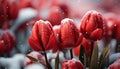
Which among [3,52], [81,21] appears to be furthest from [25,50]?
[81,21]

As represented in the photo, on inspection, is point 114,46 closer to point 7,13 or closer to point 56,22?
point 56,22

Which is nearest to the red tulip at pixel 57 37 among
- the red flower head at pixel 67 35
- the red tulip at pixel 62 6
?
the red flower head at pixel 67 35

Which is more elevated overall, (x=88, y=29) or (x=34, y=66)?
(x=88, y=29)

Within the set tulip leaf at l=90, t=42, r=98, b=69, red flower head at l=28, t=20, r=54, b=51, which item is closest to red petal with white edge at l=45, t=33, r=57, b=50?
red flower head at l=28, t=20, r=54, b=51

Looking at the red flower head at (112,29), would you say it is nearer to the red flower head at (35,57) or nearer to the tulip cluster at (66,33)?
the tulip cluster at (66,33)

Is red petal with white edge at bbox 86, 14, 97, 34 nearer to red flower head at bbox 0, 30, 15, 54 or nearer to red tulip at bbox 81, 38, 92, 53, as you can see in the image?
red tulip at bbox 81, 38, 92, 53
